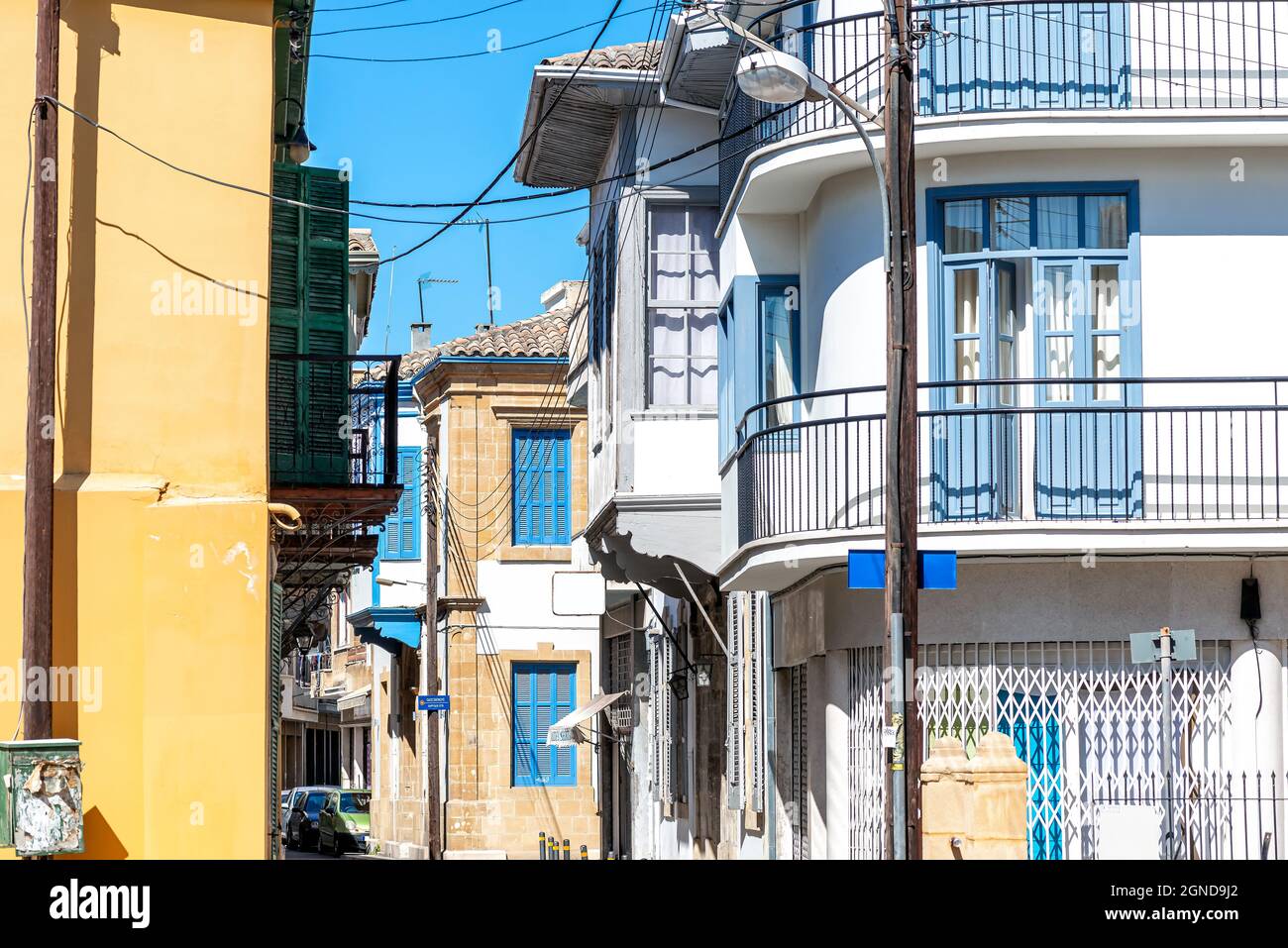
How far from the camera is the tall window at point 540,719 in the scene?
37438 mm

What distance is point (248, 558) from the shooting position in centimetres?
1432

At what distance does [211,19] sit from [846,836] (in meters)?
8.61

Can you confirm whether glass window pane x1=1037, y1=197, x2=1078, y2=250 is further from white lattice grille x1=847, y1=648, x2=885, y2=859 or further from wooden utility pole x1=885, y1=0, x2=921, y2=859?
white lattice grille x1=847, y1=648, x2=885, y2=859

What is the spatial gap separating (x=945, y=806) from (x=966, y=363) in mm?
4165

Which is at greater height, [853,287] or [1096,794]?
[853,287]

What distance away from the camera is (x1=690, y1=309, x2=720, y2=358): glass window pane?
70.9 feet

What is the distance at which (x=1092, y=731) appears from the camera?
54.1 ft

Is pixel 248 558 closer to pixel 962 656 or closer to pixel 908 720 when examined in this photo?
pixel 908 720

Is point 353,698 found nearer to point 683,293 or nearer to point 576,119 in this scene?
point 576,119

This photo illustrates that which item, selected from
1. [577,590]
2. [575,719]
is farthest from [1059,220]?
[575,719]

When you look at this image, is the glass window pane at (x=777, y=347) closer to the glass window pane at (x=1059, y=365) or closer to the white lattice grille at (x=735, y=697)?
the glass window pane at (x=1059, y=365)

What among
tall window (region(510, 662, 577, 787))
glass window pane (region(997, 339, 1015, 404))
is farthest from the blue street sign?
tall window (region(510, 662, 577, 787))

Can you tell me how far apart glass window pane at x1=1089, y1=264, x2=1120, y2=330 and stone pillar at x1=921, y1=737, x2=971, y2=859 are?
425cm
